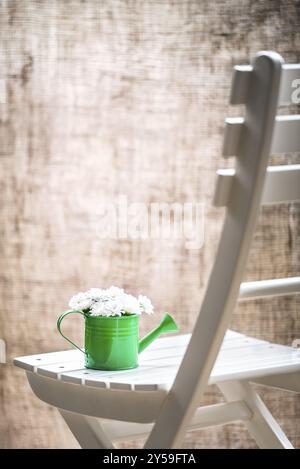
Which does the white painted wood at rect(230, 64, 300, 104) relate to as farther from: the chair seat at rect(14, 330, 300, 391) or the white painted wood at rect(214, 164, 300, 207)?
the chair seat at rect(14, 330, 300, 391)

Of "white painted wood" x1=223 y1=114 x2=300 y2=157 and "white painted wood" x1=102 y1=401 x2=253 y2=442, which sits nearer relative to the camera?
"white painted wood" x1=223 y1=114 x2=300 y2=157

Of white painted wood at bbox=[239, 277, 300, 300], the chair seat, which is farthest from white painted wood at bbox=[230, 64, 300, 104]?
the chair seat

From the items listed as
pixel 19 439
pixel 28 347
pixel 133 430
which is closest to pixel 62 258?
pixel 28 347

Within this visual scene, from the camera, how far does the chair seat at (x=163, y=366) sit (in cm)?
123

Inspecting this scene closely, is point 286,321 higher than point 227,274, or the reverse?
point 227,274

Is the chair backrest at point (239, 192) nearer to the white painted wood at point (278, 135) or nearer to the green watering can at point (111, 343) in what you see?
the white painted wood at point (278, 135)

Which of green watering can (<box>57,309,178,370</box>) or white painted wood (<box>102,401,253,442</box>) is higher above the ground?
green watering can (<box>57,309,178,370</box>)

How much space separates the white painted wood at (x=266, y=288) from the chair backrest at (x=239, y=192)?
0.25 ft

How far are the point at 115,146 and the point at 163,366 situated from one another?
3.49ft

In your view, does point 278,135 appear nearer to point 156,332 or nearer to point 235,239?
point 235,239

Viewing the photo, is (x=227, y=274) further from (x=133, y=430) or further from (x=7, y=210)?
(x=7, y=210)

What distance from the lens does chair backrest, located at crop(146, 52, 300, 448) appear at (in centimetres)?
107

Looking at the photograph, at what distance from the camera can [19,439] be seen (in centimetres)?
239

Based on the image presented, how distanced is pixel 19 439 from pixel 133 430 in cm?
102
